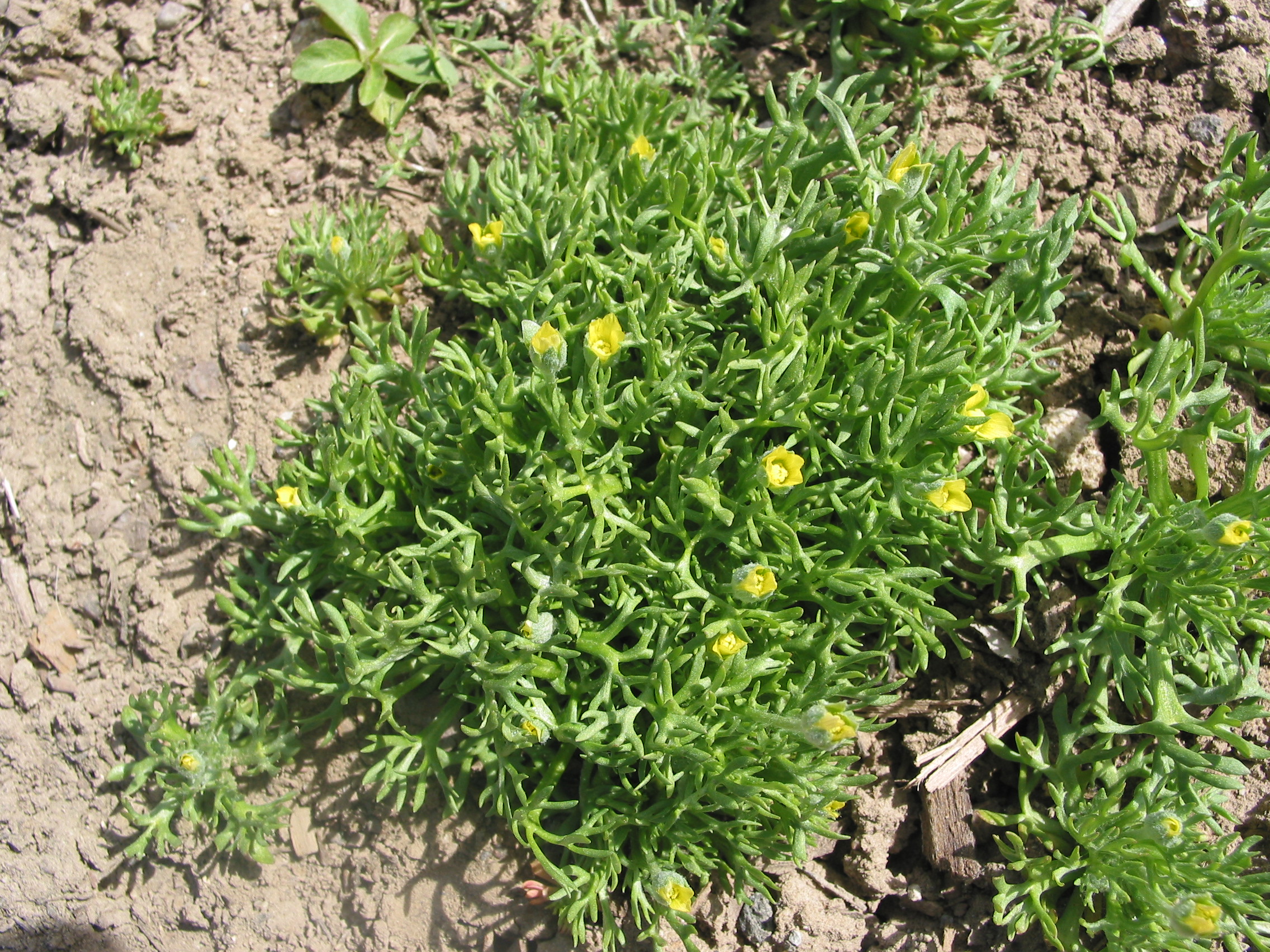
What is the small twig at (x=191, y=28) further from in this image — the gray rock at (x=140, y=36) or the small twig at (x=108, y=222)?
the small twig at (x=108, y=222)

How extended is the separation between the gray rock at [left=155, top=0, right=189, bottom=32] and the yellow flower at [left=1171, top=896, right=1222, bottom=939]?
5303 mm

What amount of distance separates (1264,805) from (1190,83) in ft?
9.32

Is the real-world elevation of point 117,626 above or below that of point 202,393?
below

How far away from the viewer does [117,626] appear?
3.41 meters

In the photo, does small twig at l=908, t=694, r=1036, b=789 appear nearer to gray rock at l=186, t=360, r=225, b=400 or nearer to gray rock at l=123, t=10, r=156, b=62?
gray rock at l=186, t=360, r=225, b=400

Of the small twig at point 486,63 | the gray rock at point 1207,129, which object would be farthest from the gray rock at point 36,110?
the gray rock at point 1207,129

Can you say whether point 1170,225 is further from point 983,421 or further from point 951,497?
point 951,497

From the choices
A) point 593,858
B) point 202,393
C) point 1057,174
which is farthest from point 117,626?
point 1057,174

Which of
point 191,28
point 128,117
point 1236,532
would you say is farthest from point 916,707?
point 191,28

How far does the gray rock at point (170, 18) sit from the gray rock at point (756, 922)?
15.0 feet

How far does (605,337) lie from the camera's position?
2797 mm

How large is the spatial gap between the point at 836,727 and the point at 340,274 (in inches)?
100

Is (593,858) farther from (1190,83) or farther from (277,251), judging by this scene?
(1190,83)

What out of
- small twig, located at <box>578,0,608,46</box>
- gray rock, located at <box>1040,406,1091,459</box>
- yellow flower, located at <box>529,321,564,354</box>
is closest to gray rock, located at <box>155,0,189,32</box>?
small twig, located at <box>578,0,608,46</box>
